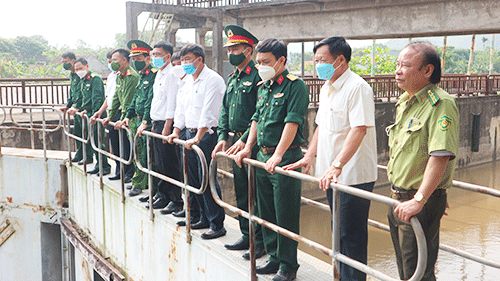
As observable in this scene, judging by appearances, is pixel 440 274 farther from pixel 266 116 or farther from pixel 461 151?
pixel 461 151

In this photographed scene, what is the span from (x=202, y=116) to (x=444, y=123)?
2536 mm

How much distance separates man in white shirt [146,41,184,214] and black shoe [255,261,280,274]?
1.89 metres

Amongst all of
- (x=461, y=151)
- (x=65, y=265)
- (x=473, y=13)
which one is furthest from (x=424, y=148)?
(x=461, y=151)

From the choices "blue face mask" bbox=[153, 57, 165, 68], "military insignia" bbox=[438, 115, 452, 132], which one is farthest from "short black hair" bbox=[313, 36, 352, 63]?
"blue face mask" bbox=[153, 57, 165, 68]

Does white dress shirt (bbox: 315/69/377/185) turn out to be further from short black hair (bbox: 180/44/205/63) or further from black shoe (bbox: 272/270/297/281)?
short black hair (bbox: 180/44/205/63)

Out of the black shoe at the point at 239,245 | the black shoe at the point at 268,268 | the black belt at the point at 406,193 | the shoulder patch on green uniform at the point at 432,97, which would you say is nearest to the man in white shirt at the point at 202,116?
the black shoe at the point at 239,245

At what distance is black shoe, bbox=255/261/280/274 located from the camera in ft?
11.6

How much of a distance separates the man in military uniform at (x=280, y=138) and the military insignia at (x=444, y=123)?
3.79 feet

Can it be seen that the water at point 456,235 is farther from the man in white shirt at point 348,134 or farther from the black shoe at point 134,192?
the man in white shirt at point 348,134

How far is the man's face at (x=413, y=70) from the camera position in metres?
2.47

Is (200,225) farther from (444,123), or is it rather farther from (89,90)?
(89,90)

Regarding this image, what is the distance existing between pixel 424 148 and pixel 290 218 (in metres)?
1.30

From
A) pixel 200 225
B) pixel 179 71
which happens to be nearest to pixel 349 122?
pixel 200 225

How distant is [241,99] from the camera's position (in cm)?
389
